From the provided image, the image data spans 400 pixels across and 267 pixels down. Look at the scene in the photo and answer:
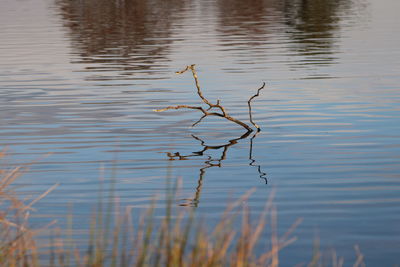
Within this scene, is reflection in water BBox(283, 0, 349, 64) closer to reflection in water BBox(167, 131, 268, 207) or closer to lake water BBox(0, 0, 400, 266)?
lake water BBox(0, 0, 400, 266)

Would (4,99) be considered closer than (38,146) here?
No

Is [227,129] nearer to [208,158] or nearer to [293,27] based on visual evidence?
[208,158]

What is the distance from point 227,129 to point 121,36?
34992 mm

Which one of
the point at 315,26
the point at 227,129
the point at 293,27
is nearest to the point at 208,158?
the point at 227,129

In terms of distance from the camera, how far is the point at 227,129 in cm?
1978

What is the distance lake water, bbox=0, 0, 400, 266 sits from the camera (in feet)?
40.7

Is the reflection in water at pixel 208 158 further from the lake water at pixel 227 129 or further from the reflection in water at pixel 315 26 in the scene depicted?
the reflection in water at pixel 315 26

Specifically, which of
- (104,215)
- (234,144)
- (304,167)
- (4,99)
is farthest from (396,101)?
(104,215)

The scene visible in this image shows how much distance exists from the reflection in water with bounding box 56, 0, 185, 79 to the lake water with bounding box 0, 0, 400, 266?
0.29m

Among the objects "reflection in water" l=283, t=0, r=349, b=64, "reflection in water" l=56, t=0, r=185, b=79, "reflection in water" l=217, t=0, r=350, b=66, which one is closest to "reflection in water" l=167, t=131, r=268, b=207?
"reflection in water" l=56, t=0, r=185, b=79

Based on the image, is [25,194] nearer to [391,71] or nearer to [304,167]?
[304,167]

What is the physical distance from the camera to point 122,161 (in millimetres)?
16141

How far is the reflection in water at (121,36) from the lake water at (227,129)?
0.29 metres

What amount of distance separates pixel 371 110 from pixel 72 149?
8.09m
